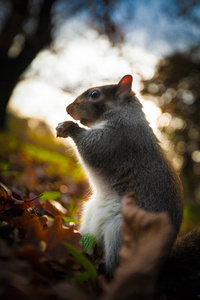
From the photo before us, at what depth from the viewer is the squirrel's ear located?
241 centimetres

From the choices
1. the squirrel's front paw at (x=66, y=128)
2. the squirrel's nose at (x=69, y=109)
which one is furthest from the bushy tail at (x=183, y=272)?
the squirrel's nose at (x=69, y=109)

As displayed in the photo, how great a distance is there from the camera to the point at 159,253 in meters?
0.74

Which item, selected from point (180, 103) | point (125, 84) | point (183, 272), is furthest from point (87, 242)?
point (180, 103)

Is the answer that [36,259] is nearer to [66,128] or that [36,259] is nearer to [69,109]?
[66,128]

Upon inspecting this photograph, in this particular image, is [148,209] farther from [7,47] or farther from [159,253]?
[7,47]

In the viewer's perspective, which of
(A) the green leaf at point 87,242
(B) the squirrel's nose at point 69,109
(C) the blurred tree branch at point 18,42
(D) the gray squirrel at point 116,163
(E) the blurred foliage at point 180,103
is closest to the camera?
(A) the green leaf at point 87,242

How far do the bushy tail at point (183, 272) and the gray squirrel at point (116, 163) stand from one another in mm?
163

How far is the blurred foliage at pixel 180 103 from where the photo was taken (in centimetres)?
1087

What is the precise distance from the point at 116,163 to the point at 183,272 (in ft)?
2.91

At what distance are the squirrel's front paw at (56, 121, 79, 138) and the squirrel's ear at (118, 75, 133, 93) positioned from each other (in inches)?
25.1

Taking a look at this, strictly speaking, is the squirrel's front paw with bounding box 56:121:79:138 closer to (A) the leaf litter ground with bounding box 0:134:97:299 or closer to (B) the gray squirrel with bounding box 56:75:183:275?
(B) the gray squirrel with bounding box 56:75:183:275

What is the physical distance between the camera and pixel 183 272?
4.47ft

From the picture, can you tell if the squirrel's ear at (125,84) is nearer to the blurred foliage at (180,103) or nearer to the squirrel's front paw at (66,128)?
the squirrel's front paw at (66,128)

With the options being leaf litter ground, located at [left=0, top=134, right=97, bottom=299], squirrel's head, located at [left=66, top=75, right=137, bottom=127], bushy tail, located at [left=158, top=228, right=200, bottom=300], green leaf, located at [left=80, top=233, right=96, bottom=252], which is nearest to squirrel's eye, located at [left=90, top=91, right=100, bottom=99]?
squirrel's head, located at [left=66, top=75, right=137, bottom=127]
